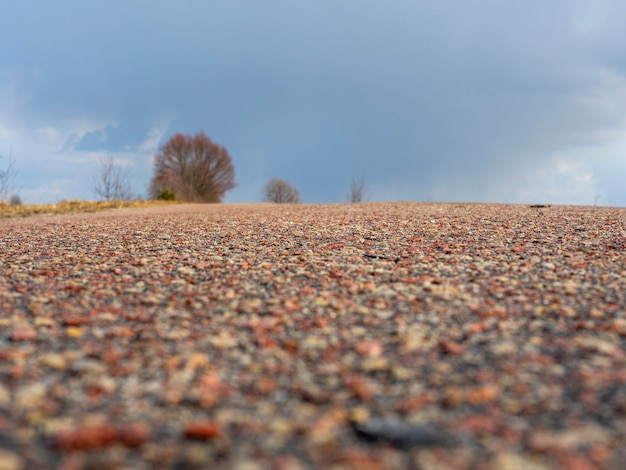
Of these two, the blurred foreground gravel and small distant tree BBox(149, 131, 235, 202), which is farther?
small distant tree BBox(149, 131, 235, 202)

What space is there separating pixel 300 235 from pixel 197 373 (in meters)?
4.71

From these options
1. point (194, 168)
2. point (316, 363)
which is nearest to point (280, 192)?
point (194, 168)

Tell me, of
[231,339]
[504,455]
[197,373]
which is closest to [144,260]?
[231,339]

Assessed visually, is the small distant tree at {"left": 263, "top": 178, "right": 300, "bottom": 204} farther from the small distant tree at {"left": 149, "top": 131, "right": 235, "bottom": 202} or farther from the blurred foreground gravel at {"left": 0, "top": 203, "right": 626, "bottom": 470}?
the blurred foreground gravel at {"left": 0, "top": 203, "right": 626, "bottom": 470}

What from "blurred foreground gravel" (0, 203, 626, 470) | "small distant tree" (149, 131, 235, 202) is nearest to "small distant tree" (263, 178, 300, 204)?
"small distant tree" (149, 131, 235, 202)

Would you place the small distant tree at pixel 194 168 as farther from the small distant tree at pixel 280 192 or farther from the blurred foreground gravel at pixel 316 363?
the blurred foreground gravel at pixel 316 363

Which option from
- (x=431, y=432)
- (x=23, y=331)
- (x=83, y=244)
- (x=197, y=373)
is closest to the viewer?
(x=431, y=432)

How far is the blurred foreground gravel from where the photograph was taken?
1.96 metres

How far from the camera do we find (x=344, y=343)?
2938 millimetres

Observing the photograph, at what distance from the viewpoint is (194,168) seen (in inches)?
1797

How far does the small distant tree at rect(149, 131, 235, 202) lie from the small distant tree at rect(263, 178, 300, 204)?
4341mm

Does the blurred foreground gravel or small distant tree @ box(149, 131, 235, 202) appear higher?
small distant tree @ box(149, 131, 235, 202)

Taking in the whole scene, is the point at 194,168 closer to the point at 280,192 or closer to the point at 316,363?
the point at 280,192

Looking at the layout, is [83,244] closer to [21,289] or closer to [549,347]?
[21,289]
